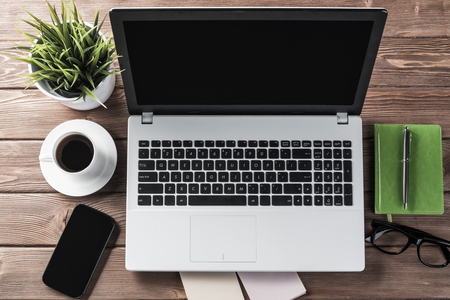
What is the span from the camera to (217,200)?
772 mm

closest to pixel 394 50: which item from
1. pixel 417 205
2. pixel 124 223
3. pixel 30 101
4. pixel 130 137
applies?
pixel 417 205

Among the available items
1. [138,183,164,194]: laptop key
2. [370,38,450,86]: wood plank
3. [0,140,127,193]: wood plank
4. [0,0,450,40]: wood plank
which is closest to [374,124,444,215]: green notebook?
[370,38,450,86]: wood plank

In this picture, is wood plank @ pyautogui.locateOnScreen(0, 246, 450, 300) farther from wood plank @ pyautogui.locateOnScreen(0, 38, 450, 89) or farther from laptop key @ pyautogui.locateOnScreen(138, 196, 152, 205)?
wood plank @ pyautogui.locateOnScreen(0, 38, 450, 89)

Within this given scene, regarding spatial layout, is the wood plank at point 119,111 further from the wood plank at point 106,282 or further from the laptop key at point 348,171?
the wood plank at point 106,282

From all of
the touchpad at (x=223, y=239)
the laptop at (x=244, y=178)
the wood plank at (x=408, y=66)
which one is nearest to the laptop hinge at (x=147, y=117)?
the laptop at (x=244, y=178)

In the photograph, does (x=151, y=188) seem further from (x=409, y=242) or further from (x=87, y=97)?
(x=409, y=242)

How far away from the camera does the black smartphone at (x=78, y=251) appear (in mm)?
809

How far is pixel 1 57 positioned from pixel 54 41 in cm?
26

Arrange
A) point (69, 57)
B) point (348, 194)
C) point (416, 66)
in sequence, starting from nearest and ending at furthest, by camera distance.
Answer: point (69, 57), point (348, 194), point (416, 66)

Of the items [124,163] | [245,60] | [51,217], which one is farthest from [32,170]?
[245,60]

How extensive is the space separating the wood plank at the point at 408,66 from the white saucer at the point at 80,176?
6.8 inches

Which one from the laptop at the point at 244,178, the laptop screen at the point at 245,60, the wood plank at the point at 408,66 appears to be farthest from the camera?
the wood plank at the point at 408,66

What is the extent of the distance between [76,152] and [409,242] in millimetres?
786

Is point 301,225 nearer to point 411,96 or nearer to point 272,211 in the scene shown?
point 272,211
